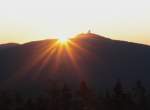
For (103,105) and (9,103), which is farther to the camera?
(9,103)

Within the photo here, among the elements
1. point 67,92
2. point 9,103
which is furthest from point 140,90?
point 9,103

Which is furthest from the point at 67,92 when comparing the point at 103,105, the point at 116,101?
the point at 116,101

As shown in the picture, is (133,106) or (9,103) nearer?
(133,106)

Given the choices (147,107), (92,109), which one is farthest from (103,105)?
(147,107)

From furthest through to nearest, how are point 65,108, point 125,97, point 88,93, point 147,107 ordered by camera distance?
point 147,107
point 65,108
point 88,93
point 125,97

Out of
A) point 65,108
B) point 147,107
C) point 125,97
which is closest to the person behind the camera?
point 125,97

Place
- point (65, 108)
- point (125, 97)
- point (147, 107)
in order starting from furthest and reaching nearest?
point (147, 107) → point (65, 108) → point (125, 97)

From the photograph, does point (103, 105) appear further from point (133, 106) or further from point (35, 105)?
point (35, 105)

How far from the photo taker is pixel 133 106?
71875 mm

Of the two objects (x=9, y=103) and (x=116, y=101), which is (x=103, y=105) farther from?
(x=9, y=103)

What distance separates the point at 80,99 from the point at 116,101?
24.3ft

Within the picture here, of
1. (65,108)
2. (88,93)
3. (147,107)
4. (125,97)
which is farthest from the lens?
(147,107)

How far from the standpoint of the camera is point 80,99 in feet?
237

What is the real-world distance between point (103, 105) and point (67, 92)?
6477mm
